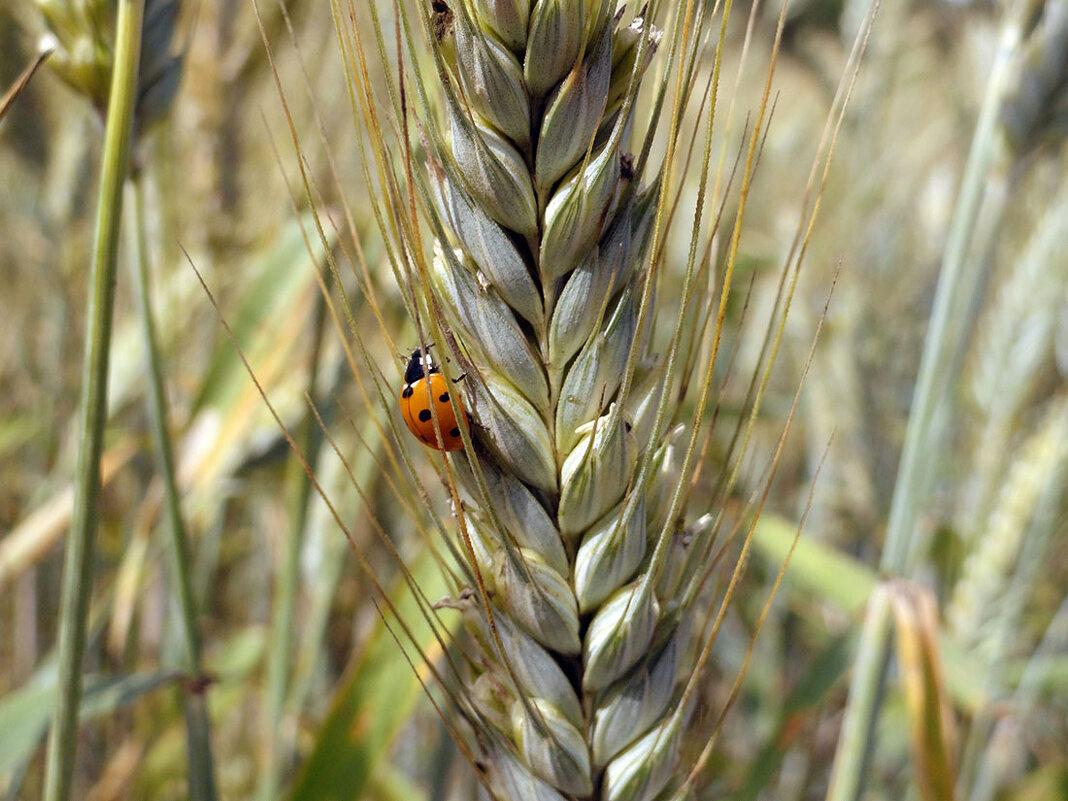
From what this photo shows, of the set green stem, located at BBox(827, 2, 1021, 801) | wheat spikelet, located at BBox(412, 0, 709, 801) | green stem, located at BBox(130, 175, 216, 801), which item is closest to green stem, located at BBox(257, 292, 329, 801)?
green stem, located at BBox(130, 175, 216, 801)

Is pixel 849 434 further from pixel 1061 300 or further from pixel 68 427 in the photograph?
pixel 68 427

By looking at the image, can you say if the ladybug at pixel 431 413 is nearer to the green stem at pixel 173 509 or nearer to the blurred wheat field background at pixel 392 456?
the blurred wheat field background at pixel 392 456

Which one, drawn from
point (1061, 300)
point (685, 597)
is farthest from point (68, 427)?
point (1061, 300)

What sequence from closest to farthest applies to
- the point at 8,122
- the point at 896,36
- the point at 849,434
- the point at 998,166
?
the point at 998,166, the point at 8,122, the point at 849,434, the point at 896,36

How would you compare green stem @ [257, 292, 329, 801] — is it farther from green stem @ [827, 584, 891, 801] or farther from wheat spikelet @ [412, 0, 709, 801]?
green stem @ [827, 584, 891, 801]

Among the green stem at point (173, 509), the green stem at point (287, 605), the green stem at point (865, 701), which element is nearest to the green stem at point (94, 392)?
the green stem at point (173, 509)

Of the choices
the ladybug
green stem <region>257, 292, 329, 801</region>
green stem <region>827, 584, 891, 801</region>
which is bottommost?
green stem <region>827, 584, 891, 801</region>
